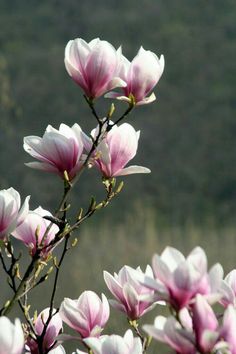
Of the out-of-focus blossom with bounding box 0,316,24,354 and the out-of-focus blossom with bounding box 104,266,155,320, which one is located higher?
the out-of-focus blossom with bounding box 0,316,24,354

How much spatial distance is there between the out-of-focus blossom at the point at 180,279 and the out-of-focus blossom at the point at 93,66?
304mm

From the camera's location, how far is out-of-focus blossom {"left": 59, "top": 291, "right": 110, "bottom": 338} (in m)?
1.09

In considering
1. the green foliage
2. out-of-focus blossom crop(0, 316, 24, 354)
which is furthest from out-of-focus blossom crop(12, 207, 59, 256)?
the green foliage

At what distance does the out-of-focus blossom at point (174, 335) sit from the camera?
86 centimetres

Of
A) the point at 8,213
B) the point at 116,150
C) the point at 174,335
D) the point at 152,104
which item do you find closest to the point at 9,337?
the point at 174,335

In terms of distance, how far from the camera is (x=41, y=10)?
19922 mm

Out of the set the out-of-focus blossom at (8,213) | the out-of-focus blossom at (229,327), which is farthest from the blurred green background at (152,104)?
the out-of-focus blossom at (229,327)

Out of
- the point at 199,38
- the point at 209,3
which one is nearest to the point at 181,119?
the point at 199,38

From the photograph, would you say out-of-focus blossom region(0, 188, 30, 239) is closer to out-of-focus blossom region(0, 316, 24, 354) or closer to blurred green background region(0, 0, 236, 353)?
out-of-focus blossom region(0, 316, 24, 354)

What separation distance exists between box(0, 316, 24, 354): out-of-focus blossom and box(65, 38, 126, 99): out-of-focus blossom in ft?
1.16

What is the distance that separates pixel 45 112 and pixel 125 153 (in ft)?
54.2

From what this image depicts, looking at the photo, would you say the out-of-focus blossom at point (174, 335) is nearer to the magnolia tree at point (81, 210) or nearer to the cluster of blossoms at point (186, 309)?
the cluster of blossoms at point (186, 309)

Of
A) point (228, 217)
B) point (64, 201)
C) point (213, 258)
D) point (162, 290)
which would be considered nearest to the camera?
point (162, 290)

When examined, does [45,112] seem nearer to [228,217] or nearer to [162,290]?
[228,217]
